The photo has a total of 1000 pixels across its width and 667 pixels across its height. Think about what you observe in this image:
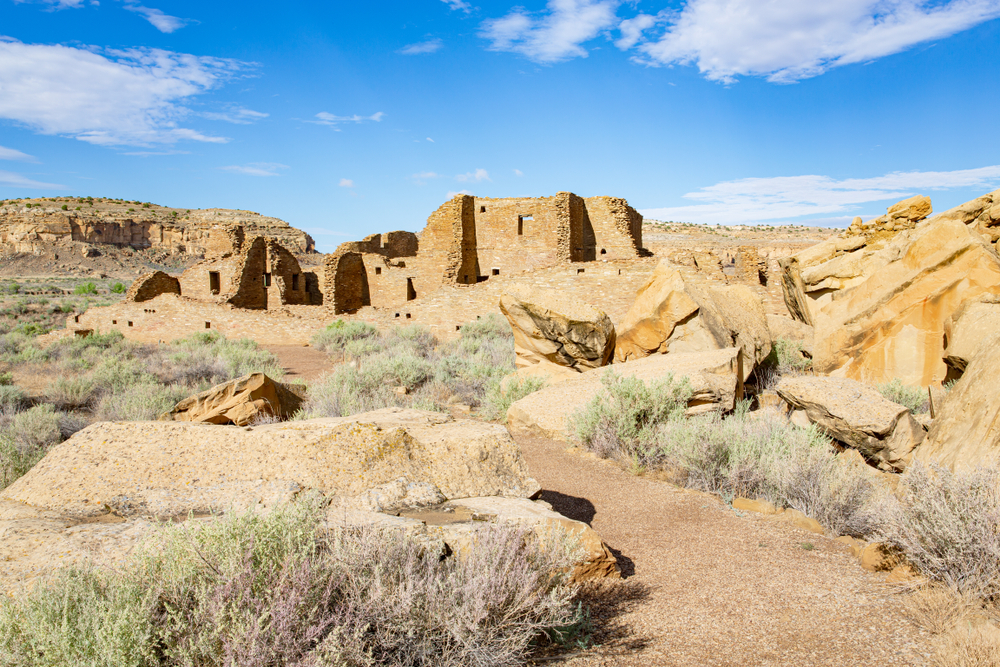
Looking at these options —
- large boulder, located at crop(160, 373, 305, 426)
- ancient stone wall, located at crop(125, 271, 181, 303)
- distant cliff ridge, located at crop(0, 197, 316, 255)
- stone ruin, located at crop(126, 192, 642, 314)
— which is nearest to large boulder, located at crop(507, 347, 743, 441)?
large boulder, located at crop(160, 373, 305, 426)

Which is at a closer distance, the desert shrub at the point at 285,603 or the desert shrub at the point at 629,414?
the desert shrub at the point at 285,603

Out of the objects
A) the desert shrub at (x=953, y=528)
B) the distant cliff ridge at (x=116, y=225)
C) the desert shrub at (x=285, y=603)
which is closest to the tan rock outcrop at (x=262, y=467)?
the desert shrub at (x=285, y=603)

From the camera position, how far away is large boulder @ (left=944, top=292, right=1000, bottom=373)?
5.43 metres

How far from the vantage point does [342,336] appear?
17.2 m

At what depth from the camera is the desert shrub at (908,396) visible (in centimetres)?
617

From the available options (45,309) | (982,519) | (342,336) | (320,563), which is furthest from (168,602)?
(45,309)

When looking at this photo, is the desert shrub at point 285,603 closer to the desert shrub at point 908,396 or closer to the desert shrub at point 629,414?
the desert shrub at point 629,414

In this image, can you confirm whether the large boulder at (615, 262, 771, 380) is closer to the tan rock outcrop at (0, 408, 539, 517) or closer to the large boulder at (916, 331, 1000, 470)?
the large boulder at (916, 331, 1000, 470)

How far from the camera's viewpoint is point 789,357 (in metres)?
9.22

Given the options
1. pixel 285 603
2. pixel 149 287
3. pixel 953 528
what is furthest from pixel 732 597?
pixel 149 287

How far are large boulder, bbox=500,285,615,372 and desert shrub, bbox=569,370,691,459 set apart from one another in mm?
1810

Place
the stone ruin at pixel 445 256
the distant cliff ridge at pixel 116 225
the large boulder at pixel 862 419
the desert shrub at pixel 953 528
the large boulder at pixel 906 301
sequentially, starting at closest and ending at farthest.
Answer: the desert shrub at pixel 953 528
the large boulder at pixel 862 419
the large boulder at pixel 906 301
the stone ruin at pixel 445 256
the distant cliff ridge at pixel 116 225

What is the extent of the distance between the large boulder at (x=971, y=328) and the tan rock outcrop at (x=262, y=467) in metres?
→ 4.74

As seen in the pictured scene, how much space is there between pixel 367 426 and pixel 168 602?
5.63 ft
